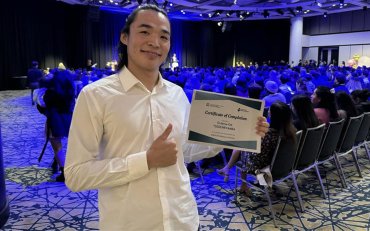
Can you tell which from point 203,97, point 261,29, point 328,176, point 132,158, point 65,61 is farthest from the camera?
point 261,29

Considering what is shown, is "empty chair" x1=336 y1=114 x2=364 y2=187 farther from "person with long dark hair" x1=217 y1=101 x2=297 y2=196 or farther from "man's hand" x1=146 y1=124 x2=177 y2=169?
"man's hand" x1=146 y1=124 x2=177 y2=169

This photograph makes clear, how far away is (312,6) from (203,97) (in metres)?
23.8

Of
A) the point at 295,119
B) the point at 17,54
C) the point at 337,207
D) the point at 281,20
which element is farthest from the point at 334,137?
the point at 281,20

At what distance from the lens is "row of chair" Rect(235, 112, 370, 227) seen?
3.65m

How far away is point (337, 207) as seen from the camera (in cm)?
408

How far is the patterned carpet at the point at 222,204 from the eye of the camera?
3660mm

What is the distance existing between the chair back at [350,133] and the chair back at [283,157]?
1.36 meters

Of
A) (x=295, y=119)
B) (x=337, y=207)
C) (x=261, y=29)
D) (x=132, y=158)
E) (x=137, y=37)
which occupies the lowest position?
(x=337, y=207)

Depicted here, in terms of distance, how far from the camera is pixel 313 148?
4.07 m

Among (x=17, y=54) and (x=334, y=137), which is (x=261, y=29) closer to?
(x=17, y=54)

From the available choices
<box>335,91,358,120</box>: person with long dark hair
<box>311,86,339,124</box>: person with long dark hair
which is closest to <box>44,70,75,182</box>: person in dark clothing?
<box>311,86,339,124</box>: person with long dark hair

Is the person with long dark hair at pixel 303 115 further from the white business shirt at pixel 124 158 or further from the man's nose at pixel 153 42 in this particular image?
the man's nose at pixel 153 42

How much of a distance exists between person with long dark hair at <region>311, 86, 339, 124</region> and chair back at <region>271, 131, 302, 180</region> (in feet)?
4.20

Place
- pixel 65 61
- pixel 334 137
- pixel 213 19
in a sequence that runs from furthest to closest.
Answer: pixel 213 19, pixel 65 61, pixel 334 137
